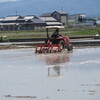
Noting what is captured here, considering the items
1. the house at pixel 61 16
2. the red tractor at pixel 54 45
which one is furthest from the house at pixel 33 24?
the red tractor at pixel 54 45

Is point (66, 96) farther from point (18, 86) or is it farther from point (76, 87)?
point (18, 86)

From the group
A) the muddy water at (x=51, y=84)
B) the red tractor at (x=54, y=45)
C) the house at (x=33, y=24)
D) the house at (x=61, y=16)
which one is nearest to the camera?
the muddy water at (x=51, y=84)

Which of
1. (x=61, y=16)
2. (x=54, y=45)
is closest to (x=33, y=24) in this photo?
(x=61, y=16)

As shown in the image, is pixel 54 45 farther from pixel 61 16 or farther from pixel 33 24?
pixel 61 16

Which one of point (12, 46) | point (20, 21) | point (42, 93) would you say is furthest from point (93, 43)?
point (20, 21)

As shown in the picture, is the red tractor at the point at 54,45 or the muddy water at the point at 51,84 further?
the red tractor at the point at 54,45

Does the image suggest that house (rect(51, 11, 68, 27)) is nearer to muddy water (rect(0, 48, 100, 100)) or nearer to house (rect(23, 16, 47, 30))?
house (rect(23, 16, 47, 30))

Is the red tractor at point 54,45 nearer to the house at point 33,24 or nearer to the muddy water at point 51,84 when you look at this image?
the muddy water at point 51,84

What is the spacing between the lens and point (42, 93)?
1043 centimetres

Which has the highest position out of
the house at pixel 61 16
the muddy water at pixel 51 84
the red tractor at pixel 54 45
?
the muddy water at pixel 51 84

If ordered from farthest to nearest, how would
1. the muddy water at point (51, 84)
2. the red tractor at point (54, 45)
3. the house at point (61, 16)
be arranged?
1. the house at point (61, 16)
2. the red tractor at point (54, 45)
3. the muddy water at point (51, 84)

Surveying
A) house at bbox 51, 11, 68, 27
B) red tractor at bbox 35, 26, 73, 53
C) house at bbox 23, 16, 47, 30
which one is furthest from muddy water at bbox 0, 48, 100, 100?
house at bbox 51, 11, 68, 27

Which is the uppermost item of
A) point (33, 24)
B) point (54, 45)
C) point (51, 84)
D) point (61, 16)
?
point (51, 84)

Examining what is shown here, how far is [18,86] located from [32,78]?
5.46 ft
